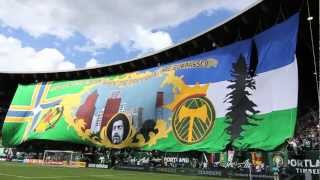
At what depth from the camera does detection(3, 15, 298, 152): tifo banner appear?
35969 millimetres

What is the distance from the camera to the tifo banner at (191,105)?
3597 centimetres

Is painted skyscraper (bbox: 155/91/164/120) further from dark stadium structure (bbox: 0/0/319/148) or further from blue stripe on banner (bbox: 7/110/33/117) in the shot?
Result: blue stripe on banner (bbox: 7/110/33/117)

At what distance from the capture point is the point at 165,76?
4972 centimetres

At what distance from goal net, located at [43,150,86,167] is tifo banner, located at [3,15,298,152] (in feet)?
6.56

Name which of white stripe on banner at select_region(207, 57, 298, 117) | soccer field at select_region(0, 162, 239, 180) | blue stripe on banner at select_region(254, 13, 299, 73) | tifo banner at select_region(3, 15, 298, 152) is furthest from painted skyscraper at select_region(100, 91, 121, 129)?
blue stripe on banner at select_region(254, 13, 299, 73)

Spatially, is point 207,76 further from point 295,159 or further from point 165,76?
point 295,159

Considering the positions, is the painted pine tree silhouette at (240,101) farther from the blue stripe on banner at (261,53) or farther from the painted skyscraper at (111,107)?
the painted skyscraper at (111,107)

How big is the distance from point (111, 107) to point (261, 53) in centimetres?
2061

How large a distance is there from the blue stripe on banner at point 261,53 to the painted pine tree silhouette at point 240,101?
2.53ft

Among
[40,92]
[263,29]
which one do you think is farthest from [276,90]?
[40,92]

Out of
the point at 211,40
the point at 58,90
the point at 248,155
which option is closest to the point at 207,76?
the point at 211,40

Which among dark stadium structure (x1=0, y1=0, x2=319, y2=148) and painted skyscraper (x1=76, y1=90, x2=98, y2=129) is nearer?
dark stadium structure (x1=0, y1=0, x2=319, y2=148)

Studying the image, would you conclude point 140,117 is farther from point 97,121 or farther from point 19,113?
point 19,113

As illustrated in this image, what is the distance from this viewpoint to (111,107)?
54438 millimetres
